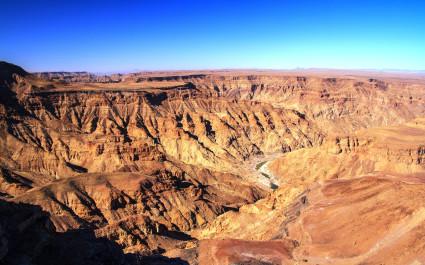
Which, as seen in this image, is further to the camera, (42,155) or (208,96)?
(208,96)

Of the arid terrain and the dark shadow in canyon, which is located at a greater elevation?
the dark shadow in canyon

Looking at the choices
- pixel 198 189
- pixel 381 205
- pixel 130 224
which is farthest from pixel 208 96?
pixel 381 205

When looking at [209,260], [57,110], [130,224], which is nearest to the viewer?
[209,260]

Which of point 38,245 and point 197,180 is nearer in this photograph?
point 38,245

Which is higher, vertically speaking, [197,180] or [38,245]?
[38,245]

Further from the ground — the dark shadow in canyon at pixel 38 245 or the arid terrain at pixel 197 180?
the dark shadow in canyon at pixel 38 245

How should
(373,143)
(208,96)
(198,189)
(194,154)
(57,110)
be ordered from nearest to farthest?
(198,189) → (373,143) → (194,154) → (57,110) → (208,96)

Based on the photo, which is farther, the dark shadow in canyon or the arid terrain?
the arid terrain

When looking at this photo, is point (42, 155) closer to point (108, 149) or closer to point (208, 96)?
point (108, 149)
